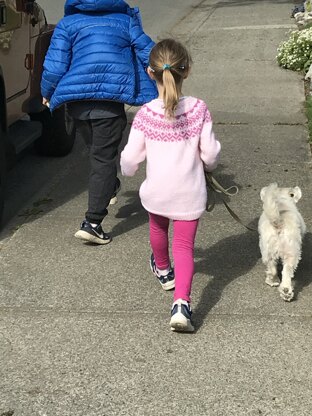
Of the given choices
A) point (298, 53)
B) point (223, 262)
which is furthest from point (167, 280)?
point (298, 53)

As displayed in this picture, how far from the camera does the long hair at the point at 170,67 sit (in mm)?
3707

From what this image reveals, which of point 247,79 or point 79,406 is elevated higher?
point 79,406

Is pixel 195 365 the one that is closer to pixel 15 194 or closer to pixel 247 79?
pixel 15 194

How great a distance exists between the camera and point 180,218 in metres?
3.95

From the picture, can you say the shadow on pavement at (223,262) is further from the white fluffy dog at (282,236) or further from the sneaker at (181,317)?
A: the white fluffy dog at (282,236)

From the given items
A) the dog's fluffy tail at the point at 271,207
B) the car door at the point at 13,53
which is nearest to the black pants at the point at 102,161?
the car door at the point at 13,53

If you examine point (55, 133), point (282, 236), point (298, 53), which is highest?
point (282, 236)

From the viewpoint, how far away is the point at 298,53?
34.7 ft

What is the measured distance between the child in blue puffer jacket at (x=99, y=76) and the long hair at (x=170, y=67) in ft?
3.31

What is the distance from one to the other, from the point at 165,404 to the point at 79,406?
0.39 meters

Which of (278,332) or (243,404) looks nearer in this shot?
(243,404)

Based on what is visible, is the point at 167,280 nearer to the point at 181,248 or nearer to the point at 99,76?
the point at 181,248

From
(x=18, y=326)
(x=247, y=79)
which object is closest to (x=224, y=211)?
(x=18, y=326)

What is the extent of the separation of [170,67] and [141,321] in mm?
1423
